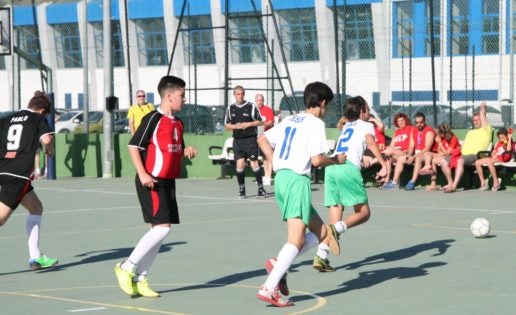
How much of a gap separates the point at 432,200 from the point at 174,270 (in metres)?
9.27

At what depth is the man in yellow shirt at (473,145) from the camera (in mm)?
21641

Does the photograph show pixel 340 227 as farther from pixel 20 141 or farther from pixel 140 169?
pixel 20 141

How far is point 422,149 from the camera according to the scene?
22.4 metres

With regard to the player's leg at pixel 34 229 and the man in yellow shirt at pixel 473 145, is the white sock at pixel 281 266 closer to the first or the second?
the player's leg at pixel 34 229

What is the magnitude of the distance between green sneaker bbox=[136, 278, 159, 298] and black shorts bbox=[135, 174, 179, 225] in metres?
0.49

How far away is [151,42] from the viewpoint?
60.9 metres

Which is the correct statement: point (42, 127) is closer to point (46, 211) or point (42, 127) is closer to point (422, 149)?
point (46, 211)

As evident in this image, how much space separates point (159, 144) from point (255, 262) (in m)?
2.49

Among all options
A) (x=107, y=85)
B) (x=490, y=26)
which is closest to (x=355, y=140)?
(x=107, y=85)

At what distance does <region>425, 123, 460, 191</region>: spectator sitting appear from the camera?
2181 cm

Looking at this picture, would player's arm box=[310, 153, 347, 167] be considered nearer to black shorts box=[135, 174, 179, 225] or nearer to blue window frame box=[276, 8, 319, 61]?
black shorts box=[135, 174, 179, 225]

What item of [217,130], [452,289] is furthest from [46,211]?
[217,130]

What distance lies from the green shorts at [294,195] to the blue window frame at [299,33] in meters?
31.3

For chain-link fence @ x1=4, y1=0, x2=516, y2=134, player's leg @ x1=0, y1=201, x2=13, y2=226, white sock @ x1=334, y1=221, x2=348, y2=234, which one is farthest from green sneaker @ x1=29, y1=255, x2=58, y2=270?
chain-link fence @ x1=4, y1=0, x2=516, y2=134
